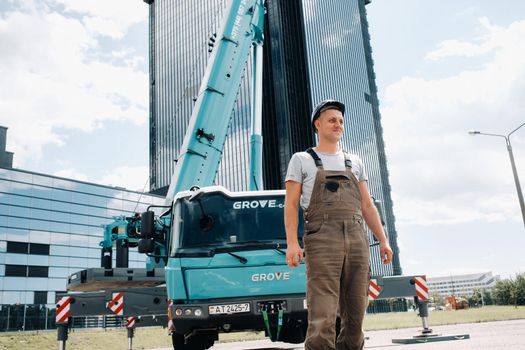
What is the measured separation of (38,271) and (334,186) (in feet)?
151

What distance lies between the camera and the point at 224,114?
38.6ft

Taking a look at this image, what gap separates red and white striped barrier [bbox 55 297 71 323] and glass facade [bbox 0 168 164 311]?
30.8 m

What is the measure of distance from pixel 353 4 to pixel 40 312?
79.5m

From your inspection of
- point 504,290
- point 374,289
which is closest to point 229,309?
point 374,289

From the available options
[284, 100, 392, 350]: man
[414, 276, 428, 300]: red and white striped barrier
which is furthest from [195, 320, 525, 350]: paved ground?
[284, 100, 392, 350]: man

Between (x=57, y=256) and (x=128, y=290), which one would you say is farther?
(x=57, y=256)

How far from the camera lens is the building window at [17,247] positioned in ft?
137

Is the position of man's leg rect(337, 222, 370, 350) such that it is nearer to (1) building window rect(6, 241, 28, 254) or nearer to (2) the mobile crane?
(2) the mobile crane

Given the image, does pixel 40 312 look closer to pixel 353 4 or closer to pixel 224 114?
pixel 224 114

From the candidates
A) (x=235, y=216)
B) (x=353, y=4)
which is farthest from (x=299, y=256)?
(x=353, y=4)

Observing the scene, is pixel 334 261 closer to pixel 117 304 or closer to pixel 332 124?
pixel 332 124

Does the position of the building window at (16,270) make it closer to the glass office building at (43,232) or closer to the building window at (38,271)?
the glass office building at (43,232)

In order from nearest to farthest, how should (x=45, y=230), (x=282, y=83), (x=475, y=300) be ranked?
(x=45, y=230)
(x=282, y=83)
(x=475, y=300)

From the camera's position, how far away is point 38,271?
1731 inches
